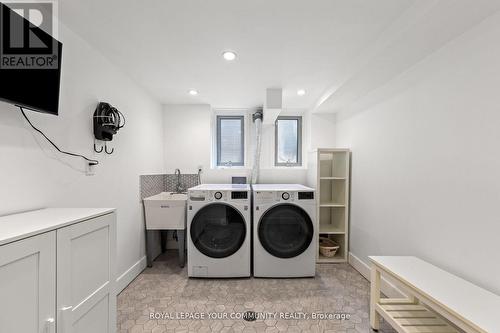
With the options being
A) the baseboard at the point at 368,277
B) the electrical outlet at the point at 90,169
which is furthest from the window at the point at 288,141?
the electrical outlet at the point at 90,169

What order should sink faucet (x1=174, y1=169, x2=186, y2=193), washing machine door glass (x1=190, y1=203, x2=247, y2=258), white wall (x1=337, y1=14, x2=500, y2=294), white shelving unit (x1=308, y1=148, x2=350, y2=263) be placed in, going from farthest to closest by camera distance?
sink faucet (x1=174, y1=169, x2=186, y2=193)
white shelving unit (x1=308, y1=148, x2=350, y2=263)
washing machine door glass (x1=190, y1=203, x2=247, y2=258)
white wall (x1=337, y1=14, x2=500, y2=294)

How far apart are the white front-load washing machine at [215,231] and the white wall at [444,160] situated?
137cm

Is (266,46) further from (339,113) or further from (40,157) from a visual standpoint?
(339,113)

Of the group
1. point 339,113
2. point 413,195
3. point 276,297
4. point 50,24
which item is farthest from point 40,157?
point 339,113

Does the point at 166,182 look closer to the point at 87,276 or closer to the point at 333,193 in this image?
the point at 87,276

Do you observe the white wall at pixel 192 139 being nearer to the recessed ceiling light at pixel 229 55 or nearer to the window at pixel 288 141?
the window at pixel 288 141

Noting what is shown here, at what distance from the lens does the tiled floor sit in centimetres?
168

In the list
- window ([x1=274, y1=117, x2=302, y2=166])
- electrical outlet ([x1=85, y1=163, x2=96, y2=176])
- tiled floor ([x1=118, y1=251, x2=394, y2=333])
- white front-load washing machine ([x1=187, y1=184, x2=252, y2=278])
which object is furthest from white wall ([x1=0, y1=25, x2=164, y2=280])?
window ([x1=274, y1=117, x2=302, y2=166])

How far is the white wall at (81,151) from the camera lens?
123 cm

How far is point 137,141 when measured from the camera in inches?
98.9

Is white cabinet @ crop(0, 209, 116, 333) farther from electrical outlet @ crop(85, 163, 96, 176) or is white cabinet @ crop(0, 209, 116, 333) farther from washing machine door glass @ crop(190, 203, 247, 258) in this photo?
washing machine door glass @ crop(190, 203, 247, 258)

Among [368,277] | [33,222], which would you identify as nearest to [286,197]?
[368,277]

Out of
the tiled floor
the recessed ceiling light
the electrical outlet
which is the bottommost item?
the tiled floor

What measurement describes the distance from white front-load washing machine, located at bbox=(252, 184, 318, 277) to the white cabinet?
1389 mm
